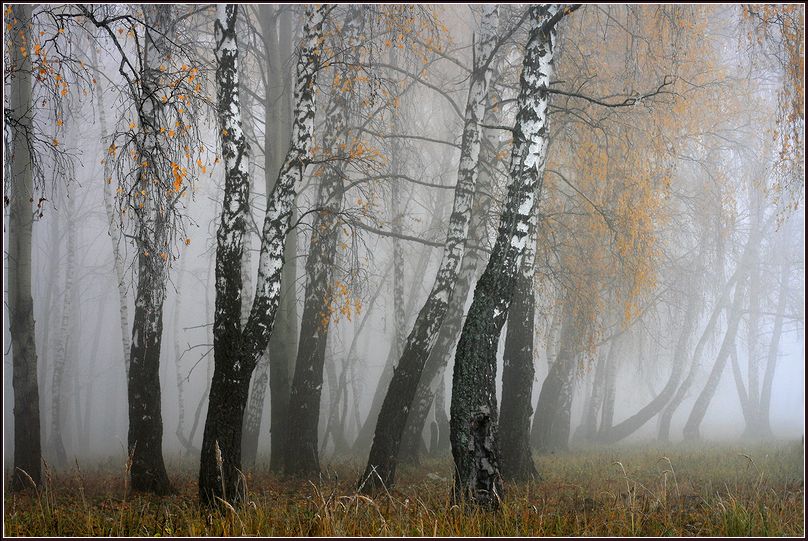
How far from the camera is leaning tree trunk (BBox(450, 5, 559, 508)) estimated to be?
5.57m

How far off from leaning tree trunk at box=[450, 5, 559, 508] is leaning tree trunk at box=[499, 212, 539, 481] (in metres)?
2.69

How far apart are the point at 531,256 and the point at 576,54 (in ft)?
14.7

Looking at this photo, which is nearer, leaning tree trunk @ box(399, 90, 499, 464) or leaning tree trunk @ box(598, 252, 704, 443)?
leaning tree trunk @ box(399, 90, 499, 464)

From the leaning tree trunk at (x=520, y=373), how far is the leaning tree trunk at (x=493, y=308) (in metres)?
2.69

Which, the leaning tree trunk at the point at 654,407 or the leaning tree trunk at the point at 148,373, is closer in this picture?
the leaning tree trunk at the point at 148,373

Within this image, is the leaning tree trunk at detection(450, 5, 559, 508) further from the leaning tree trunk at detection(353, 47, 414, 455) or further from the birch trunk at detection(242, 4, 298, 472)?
the birch trunk at detection(242, 4, 298, 472)

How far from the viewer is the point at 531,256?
880 cm

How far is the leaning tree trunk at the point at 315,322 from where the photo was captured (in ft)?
30.2

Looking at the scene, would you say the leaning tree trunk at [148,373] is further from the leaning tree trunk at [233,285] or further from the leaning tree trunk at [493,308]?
the leaning tree trunk at [493,308]

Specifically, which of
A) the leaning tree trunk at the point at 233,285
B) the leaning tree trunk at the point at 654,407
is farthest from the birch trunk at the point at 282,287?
the leaning tree trunk at the point at 654,407

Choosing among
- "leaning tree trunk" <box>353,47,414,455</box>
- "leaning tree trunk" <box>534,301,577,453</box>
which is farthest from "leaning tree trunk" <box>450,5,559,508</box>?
"leaning tree trunk" <box>534,301,577,453</box>

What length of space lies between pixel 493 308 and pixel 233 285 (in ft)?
8.50

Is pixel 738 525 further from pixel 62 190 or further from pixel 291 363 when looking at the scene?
pixel 62 190

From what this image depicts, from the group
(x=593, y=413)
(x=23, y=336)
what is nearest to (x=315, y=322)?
(x=23, y=336)
